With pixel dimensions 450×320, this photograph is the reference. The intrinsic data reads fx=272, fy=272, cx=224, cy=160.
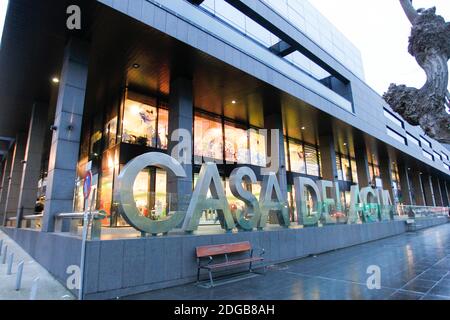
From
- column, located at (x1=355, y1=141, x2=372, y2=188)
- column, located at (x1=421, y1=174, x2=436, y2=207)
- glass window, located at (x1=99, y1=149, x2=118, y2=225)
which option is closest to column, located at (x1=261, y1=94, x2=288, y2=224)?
glass window, located at (x1=99, y1=149, x2=118, y2=225)

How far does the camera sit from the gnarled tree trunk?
4.55 metres

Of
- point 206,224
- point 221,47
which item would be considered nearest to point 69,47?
point 221,47

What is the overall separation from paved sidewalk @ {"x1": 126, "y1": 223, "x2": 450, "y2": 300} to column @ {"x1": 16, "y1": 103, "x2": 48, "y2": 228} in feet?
41.0

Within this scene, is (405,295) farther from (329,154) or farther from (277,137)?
(329,154)

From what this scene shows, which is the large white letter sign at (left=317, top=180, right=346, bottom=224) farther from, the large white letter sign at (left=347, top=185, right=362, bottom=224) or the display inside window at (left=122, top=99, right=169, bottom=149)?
the display inside window at (left=122, top=99, right=169, bottom=149)

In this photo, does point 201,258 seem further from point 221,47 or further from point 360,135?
point 360,135

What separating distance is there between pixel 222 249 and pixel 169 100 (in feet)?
28.0

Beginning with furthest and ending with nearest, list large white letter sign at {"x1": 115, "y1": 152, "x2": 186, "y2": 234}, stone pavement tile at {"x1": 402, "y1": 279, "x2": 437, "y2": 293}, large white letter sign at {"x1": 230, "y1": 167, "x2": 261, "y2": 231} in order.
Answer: large white letter sign at {"x1": 230, "y1": 167, "x2": 261, "y2": 231}, large white letter sign at {"x1": 115, "y1": 152, "x2": 186, "y2": 234}, stone pavement tile at {"x1": 402, "y1": 279, "x2": 437, "y2": 293}

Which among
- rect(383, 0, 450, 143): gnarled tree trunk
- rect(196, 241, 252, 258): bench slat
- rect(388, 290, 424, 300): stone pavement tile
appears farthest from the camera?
rect(196, 241, 252, 258): bench slat

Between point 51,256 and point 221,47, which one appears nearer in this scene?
point 51,256

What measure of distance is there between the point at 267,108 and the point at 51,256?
43.5ft

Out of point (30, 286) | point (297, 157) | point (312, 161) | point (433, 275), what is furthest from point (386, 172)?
point (30, 286)

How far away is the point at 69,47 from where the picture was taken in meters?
10.1
